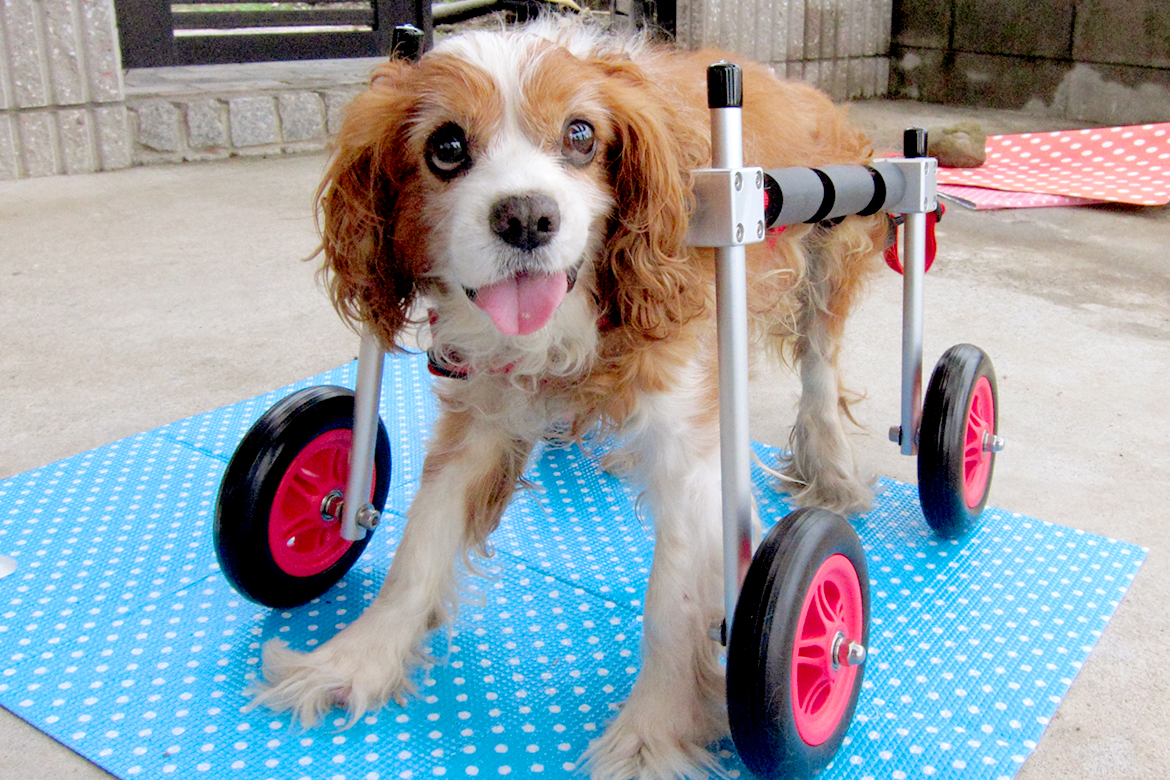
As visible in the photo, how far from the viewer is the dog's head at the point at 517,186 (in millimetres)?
1322

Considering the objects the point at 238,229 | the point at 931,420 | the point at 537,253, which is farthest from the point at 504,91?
the point at 238,229

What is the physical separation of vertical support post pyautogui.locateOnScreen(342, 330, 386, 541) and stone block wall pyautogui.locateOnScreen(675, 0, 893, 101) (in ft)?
16.8

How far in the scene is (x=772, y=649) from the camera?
131cm

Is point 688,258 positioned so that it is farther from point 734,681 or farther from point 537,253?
point 734,681

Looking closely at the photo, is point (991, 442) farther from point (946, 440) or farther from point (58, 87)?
point (58, 87)

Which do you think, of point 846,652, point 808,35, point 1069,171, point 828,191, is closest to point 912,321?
point 828,191

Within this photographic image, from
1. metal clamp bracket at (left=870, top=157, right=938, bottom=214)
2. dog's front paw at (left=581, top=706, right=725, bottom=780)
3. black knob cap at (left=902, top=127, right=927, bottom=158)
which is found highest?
black knob cap at (left=902, top=127, right=927, bottom=158)

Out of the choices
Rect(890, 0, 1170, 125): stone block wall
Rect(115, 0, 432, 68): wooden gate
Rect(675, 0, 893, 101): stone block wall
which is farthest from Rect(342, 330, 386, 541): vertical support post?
Rect(890, 0, 1170, 125): stone block wall

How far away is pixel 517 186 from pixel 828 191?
1.77ft

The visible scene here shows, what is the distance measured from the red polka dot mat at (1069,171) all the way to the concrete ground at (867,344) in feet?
0.42

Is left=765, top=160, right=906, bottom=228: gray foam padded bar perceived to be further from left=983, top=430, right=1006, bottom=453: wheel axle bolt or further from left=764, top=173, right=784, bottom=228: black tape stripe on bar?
left=983, top=430, right=1006, bottom=453: wheel axle bolt

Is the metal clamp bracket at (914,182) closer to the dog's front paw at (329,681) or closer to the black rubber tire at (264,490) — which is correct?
A: the black rubber tire at (264,490)

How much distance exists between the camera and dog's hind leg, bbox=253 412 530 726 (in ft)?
5.43

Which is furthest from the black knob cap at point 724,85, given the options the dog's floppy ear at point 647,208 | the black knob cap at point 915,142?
the black knob cap at point 915,142
